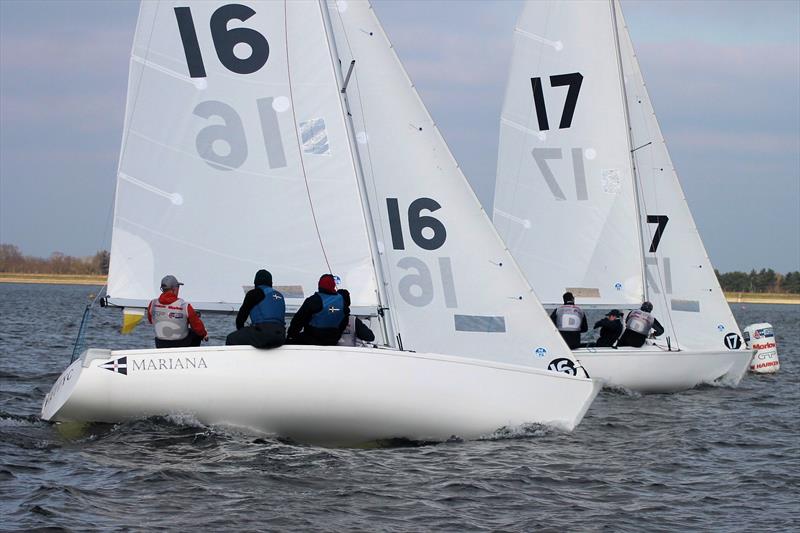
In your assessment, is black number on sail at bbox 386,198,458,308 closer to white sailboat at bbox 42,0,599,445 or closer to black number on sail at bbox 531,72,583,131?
white sailboat at bbox 42,0,599,445

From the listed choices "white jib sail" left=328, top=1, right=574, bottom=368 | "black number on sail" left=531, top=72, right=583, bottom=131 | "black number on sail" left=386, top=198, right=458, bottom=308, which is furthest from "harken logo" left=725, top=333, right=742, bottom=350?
"black number on sail" left=386, top=198, right=458, bottom=308

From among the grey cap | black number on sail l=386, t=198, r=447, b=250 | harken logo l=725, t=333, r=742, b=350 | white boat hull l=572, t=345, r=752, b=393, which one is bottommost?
white boat hull l=572, t=345, r=752, b=393

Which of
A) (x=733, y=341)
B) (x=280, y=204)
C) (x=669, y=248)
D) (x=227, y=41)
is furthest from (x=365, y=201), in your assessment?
(x=733, y=341)

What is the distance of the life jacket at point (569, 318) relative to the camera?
18391 millimetres

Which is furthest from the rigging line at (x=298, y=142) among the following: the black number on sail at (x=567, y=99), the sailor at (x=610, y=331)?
the black number on sail at (x=567, y=99)

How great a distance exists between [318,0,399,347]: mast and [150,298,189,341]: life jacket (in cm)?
203

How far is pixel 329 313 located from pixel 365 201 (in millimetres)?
1623

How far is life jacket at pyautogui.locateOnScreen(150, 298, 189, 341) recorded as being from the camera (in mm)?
12070

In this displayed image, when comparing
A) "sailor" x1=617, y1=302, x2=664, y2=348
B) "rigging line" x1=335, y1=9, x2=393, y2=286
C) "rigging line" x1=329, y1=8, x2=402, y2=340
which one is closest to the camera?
"rigging line" x1=329, y1=8, x2=402, y2=340

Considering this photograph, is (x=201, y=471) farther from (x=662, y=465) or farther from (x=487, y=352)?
(x=662, y=465)

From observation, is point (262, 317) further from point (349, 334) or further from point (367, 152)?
point (367, 152)

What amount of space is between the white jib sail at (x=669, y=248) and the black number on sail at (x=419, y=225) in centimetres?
869

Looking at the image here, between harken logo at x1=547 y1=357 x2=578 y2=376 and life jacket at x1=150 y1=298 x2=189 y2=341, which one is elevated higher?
life jacket at x1=150 y1=298 x2=189 y2=341

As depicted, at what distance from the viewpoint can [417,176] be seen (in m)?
13.4
